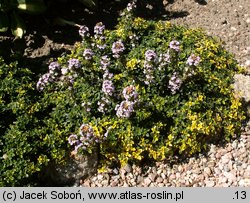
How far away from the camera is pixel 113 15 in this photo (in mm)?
6621

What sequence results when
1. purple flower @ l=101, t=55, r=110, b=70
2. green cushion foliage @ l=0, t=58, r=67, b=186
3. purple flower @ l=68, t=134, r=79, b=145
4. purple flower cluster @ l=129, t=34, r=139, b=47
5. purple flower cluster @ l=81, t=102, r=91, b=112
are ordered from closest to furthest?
1. green cushion foliage @ l=0, t=58, r=67, b=186
2. purple flower @ l=68, t=134, r=79, b=145
3. purple flower cluster @ l=81, t=102, r=91, b=112
4. purple flower @ l=101, t=55, r=110, b=70
5. purple flower cluster @ l=129, t=34, r=139, b=47

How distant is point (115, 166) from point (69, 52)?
170cm

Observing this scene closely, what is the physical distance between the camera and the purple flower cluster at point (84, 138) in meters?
4.69

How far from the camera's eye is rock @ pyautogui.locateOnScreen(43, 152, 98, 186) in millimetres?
4916

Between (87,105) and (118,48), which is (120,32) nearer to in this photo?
(118,48)

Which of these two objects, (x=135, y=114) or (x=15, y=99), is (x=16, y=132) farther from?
(x=135, y=114)

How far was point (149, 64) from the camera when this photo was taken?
497 cm

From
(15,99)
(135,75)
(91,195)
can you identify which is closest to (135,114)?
(135,75)

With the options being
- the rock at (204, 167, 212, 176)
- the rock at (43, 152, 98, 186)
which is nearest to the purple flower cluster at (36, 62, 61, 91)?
the rock at (43, 152, 98, 186)

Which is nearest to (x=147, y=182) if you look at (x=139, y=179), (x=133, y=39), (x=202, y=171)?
(x=139, y=179)

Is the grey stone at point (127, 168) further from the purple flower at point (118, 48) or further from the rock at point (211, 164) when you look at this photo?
the purple flower at point (118, 48)

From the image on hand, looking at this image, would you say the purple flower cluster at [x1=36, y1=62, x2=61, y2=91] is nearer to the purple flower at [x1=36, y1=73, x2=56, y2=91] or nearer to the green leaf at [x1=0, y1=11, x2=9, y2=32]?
the purple flower at [x1=36, y1=73, x2=56, y2=91]

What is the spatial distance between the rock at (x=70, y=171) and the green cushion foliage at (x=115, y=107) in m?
0.09

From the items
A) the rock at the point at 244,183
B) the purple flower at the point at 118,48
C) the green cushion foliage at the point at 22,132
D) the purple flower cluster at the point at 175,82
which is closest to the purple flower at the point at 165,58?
the purple flower cluster at the point at 175,82
